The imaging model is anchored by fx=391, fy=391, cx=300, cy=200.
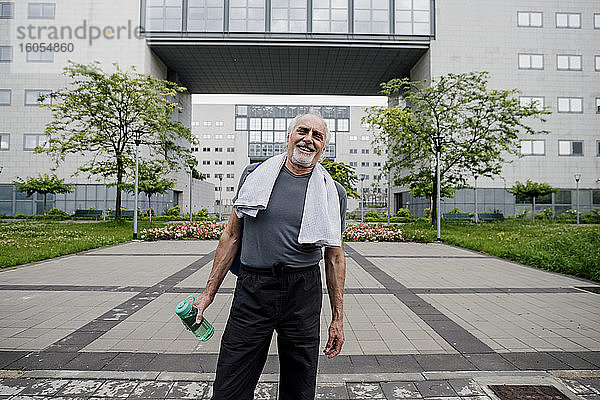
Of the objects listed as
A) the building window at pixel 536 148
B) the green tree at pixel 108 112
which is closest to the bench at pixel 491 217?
the building window at pixel 536 148

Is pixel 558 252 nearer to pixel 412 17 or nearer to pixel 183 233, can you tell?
pixel 183 233

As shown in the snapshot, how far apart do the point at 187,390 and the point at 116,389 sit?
23.4 inches

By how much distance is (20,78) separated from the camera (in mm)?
35906

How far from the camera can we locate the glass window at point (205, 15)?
33.1 metres

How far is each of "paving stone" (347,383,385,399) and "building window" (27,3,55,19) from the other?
141 feet

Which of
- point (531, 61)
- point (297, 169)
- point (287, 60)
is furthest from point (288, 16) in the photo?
point (297, 169)

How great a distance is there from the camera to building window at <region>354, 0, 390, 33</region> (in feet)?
109

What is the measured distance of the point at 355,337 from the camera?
4.66 metres

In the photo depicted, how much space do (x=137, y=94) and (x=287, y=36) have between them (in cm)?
1517

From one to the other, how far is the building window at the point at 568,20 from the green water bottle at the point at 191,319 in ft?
142

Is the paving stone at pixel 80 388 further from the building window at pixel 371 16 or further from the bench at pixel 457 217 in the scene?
the building window at pixel 371 16

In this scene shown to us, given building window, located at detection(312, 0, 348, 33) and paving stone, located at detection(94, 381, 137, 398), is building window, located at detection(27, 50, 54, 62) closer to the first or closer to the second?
building window, located at detection(312, 0, 348, 33)

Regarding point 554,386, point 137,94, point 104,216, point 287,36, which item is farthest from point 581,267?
point 104,216

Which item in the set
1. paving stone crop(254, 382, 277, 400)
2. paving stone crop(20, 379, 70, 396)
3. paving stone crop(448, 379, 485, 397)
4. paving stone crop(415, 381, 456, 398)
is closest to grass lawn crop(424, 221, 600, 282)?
paving stone crop(448, 379, 485, 397)
